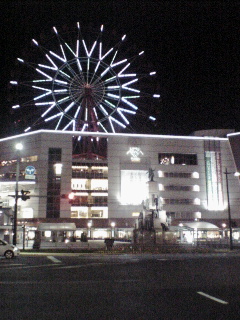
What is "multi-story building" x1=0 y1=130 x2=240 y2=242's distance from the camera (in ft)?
247

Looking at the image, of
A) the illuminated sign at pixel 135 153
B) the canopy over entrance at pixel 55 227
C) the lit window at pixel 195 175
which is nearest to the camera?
the canopy over entrance at pixel 55 227

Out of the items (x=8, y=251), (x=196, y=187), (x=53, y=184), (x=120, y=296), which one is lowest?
(x=120, y=296)

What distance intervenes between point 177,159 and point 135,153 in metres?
9.30

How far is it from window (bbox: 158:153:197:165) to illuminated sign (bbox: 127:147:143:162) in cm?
442

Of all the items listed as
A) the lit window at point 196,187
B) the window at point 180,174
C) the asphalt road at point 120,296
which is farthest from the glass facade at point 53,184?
the asphalt road at point 120,296

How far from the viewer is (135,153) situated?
80250 millimetres

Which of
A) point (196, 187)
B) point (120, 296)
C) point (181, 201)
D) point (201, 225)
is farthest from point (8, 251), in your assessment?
point (196, 187)

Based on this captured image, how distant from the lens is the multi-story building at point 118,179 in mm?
75188

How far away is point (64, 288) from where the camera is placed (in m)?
12.2

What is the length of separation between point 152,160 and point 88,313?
72.6 m

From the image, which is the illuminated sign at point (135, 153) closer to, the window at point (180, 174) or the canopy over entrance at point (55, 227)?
the window at point (180, 174)

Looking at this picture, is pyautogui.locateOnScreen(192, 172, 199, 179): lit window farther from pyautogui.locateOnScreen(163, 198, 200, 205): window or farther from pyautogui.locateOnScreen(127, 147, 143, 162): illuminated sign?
pyautogui.locateOnScreen(127, 147, 143, 162): illuminated sign

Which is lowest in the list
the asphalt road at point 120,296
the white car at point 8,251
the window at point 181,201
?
the asphalt road at point 120,296

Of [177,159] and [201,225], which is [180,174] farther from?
[201,225]
